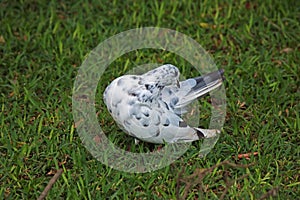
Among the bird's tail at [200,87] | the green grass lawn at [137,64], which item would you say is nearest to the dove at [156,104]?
the bird's tail at [200,87]

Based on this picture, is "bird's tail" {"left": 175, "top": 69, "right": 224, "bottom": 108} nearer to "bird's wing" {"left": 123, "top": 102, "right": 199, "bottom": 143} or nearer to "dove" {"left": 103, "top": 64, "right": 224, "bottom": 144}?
"dove" {"left": 103, "top": 64, "right": 224, "bottom": 144}

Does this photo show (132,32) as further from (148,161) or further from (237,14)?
(148,161)

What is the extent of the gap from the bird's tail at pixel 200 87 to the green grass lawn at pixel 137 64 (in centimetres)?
25

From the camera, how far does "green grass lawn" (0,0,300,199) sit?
3.32 meters

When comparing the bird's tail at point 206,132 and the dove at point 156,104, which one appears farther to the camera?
the bird's tail at point 206,132

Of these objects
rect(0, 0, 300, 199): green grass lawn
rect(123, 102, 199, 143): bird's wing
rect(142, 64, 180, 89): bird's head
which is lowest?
rect(0, 0, 300, 199): green grass lawn

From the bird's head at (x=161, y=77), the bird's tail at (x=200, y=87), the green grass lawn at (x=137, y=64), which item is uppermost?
the bird's head at (x=161, y=77)

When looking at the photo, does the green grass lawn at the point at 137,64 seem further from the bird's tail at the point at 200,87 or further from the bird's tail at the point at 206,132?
the bird's tail at the point at 200,87

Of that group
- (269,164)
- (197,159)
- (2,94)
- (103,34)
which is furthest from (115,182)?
(103,34)

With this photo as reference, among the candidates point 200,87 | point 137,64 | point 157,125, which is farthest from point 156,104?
point 137,64

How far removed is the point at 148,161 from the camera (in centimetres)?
346

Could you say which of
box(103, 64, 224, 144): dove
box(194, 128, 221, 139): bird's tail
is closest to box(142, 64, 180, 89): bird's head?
box(103, 64, 224, 144): dove

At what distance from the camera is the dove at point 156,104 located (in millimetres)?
3361

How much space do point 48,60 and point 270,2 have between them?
172 centimetres
